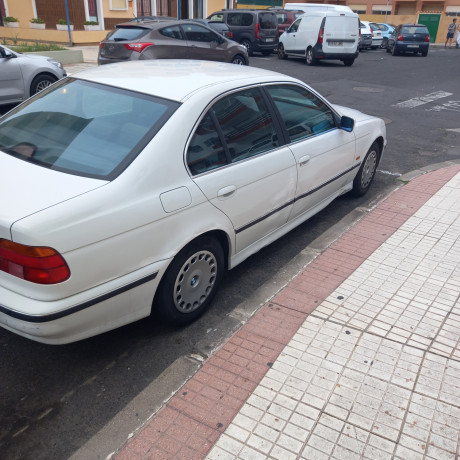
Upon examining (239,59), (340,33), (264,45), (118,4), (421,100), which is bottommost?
(421,100)

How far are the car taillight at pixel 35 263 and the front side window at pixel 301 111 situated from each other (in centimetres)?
238

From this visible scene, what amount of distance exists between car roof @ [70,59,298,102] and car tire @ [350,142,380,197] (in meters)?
1.84

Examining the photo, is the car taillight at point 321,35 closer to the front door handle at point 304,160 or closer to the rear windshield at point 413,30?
the rear windshield at point 413,30

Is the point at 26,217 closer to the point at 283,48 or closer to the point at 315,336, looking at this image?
the point at 315,336

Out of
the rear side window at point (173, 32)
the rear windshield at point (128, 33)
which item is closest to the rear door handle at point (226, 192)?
the rear windshield at point (128, 33)

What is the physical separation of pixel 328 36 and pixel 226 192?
16.9 meters

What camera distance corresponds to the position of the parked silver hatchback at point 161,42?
11859 millimetres

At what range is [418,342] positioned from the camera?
3348 millimetres

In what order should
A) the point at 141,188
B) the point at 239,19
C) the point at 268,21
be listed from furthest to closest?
the point at 268,21 < the point at 239,19 < the point at 141,188

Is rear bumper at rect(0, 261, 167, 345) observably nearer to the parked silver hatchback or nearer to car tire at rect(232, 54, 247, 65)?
the parked silver hatchback

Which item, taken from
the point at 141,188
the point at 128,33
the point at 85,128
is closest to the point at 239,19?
the point at 128,33

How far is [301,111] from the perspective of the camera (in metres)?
4.45

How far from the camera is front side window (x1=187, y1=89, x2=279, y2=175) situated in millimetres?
3260

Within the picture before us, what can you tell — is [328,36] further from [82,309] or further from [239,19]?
[82,309]
